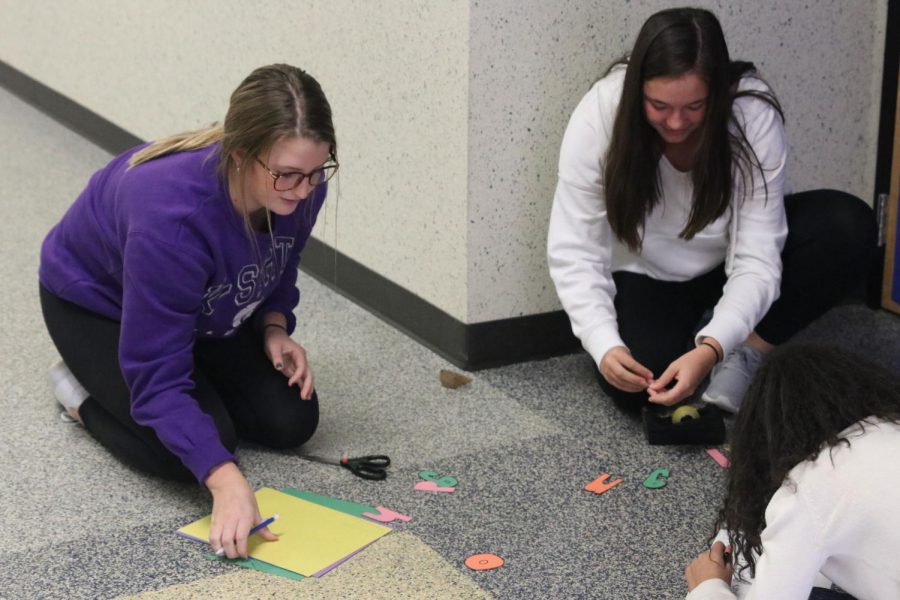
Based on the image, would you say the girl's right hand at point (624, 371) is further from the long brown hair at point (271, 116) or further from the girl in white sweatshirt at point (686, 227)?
the long brown hair at point (271, 116)

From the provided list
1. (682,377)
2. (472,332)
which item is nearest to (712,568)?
(682,377)

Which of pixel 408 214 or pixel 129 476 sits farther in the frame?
pixel 408 214

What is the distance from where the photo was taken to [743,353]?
7.61 feet

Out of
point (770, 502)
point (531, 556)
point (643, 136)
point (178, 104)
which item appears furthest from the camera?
point (178, 104)

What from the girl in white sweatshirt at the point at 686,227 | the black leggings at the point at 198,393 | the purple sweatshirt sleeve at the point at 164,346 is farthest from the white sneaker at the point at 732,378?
the purple sweatshirt sleeve at the point at 164,346

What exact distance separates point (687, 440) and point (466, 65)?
0.83 meters

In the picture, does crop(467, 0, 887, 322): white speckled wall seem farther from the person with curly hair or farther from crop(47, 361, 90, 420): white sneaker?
the person with curly hair

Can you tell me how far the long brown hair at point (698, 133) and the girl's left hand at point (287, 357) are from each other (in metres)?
0.64

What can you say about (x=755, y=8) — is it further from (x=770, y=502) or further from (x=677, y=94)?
(x=770, y=502)

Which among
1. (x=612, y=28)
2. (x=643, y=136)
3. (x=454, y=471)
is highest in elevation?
(x=612, y=28)

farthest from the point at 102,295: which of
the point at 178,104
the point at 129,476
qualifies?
the point at 178,104

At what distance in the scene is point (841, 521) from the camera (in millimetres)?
1219

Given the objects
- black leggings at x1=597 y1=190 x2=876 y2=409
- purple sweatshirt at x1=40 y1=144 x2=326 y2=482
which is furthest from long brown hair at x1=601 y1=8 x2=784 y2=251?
purple sweatshirt at x1=40 y1=144 x2=326 y2=482

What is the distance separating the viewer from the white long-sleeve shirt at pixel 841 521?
3.98 ft
